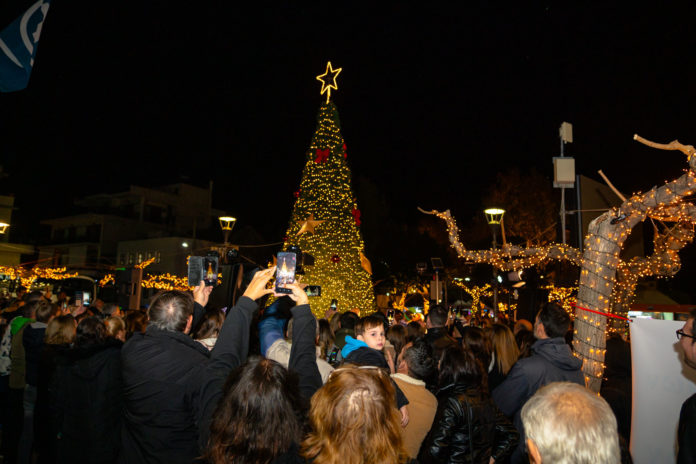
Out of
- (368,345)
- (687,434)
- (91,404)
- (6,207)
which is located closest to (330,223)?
(368,345)

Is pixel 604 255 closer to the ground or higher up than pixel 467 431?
higher up

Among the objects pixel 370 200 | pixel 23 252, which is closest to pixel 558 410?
pixel 370 200

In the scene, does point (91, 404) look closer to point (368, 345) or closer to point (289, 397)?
point (368, 345)

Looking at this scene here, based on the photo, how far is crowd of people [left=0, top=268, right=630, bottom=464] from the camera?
2008 mm

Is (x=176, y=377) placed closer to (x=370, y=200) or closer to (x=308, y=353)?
(x=308, y=353)

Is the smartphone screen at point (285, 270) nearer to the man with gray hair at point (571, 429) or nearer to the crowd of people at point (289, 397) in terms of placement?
the crowd of people at point (289, 397)

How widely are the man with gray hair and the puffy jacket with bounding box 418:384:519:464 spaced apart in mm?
1485

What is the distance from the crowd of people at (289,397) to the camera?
2.01 meters

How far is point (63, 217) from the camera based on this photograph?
45.9 metres

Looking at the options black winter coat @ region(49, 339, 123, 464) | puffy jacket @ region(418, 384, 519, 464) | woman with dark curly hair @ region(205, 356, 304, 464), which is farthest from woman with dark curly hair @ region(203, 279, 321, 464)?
black winter coat @ region(49, 339, 123, 464)

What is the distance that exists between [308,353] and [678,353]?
9.24 feet

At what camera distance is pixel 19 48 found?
7.25 m

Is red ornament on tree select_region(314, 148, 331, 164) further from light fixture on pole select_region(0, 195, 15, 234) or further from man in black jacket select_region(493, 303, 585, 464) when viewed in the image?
light fixture on pole select_region(0, 195, 15, 234)

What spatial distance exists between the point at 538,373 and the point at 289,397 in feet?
8.77
